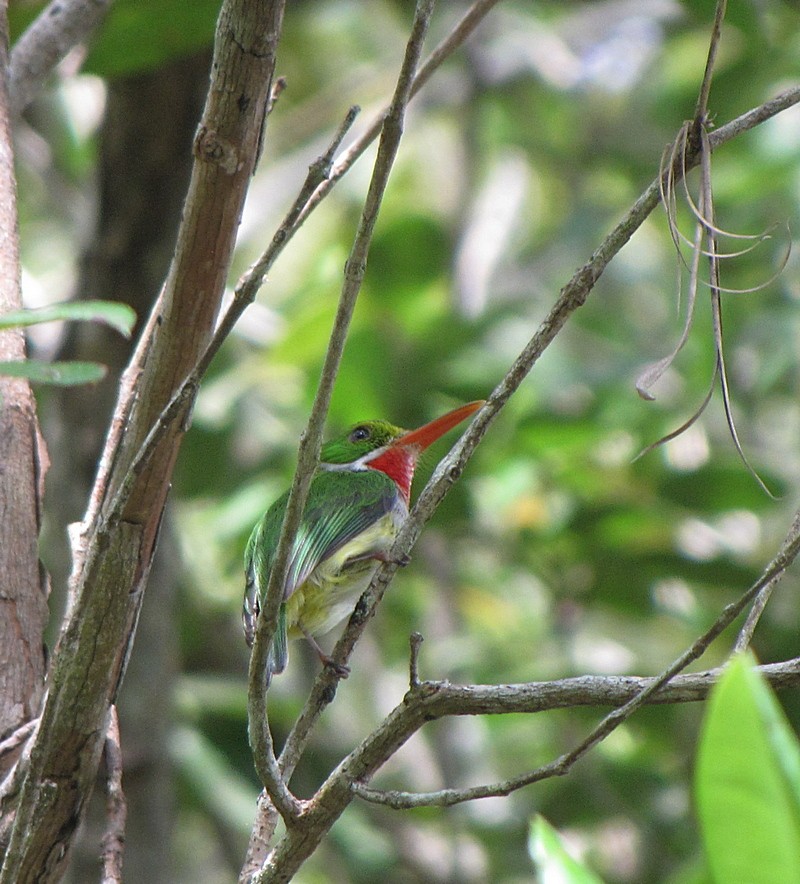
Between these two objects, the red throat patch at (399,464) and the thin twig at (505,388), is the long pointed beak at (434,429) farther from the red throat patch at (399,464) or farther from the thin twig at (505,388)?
the thin twig at (505,388)

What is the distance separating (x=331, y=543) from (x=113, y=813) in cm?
101

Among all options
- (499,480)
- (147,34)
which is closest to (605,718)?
(147,34)

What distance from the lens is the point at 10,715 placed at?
170cm

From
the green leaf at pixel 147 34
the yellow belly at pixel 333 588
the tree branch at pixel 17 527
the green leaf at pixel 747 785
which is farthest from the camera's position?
the green leaf at pixel 147 34

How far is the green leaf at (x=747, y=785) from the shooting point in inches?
38.1

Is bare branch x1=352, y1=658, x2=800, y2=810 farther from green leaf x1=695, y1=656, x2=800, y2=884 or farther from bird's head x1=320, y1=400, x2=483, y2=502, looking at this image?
bird's head x1=320, y1=400, x2=483, y2=502

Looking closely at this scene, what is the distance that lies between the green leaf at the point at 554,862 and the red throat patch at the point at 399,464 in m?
1.75

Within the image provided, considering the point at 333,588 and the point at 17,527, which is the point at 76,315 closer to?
the point at 17,527

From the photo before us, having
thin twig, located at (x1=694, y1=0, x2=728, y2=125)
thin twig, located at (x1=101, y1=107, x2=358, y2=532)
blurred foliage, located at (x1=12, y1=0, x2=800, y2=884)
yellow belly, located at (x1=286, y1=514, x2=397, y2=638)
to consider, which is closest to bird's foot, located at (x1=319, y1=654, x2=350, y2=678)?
thin twig, located at (x1=101, y1=107, x2=358, y2=532)

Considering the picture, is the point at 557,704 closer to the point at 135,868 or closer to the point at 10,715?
the point at 10,715

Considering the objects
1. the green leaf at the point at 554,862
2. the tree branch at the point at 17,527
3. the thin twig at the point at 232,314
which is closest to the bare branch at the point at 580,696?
the green leaf at the point at 554,862

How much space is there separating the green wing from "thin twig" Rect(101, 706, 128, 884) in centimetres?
47

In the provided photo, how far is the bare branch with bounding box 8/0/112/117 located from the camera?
236 cm

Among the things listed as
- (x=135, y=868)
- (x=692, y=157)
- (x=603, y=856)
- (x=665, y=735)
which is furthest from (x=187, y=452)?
(x=692, y=157)
